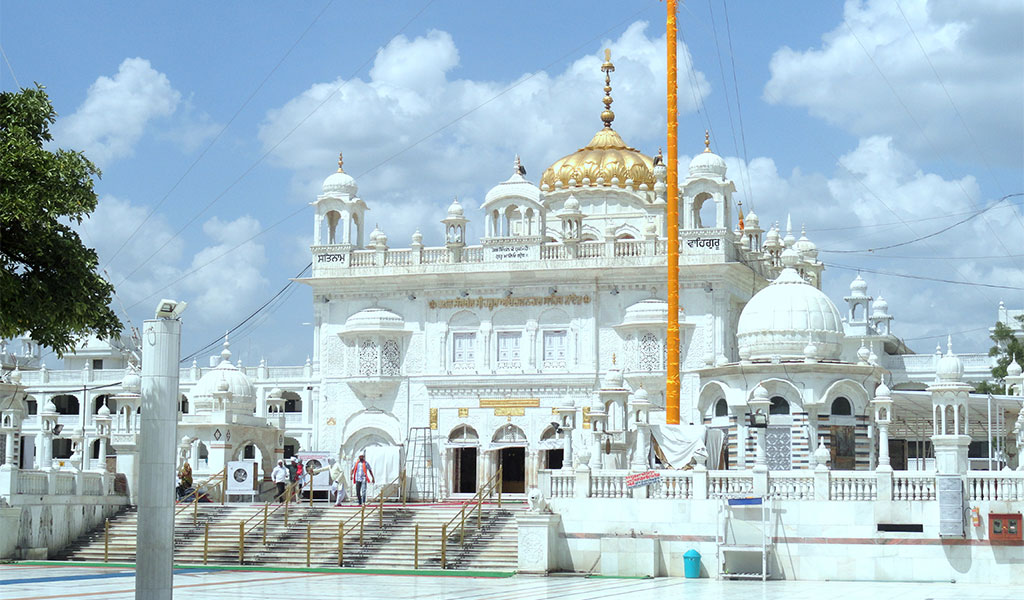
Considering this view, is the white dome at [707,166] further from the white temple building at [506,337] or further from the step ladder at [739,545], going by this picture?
the step ladder at [739,545]

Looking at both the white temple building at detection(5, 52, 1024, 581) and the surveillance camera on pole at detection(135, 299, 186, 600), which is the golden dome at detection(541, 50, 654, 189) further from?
the surveillance camera on pole at detection(135, 299, 186, 600)

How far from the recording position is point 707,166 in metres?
43.0

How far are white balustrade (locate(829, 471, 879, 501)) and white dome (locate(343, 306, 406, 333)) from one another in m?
Result: 19.5

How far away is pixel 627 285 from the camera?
42719 millimetres

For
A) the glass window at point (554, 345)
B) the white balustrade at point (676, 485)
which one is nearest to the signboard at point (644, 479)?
the white balustrade at point (676, 485)

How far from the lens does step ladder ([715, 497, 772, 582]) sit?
2786 centimetres

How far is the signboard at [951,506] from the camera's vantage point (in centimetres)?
2698

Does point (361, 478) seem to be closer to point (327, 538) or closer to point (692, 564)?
point (327, 538)

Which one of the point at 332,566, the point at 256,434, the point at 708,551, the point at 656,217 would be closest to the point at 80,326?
the point at 332,566

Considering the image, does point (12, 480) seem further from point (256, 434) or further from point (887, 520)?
point (887, 520)

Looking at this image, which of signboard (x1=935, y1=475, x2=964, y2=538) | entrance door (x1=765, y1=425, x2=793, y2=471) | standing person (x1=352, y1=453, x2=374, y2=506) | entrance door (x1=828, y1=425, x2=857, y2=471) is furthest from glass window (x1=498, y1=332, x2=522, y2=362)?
signboard (x1=935, y1=475, x2=964, y2=538)

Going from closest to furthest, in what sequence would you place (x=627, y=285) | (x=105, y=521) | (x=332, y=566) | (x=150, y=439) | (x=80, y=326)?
1. (x=150, y=439)
2. (x=80, y=326)
3. (x=332, y=566)
4. (x=105, y=521)
5. (x=627, y=285)

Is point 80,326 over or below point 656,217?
below

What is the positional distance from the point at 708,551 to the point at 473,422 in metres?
16.0
